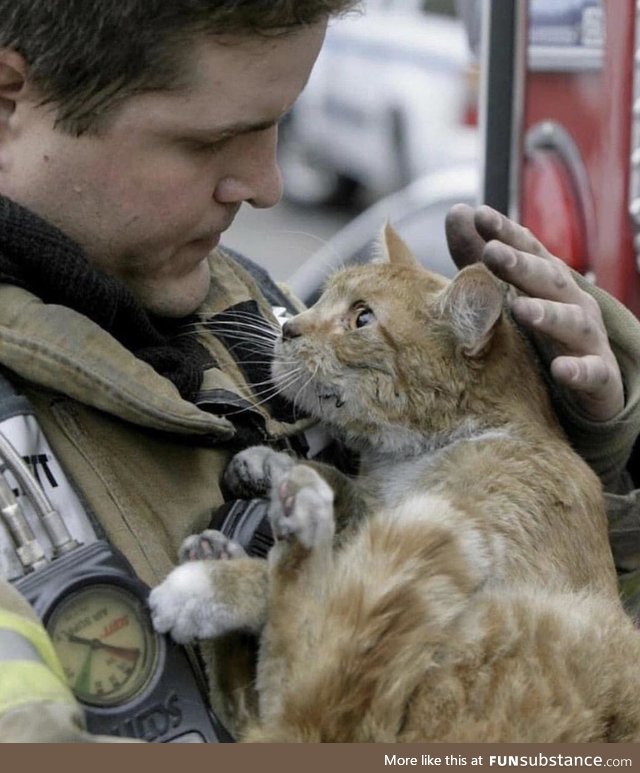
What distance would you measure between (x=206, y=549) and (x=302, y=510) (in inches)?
7.0

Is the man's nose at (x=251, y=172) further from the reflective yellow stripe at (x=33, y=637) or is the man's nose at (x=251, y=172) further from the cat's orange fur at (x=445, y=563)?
the reflective yellow stripe at (x=33, y=637)

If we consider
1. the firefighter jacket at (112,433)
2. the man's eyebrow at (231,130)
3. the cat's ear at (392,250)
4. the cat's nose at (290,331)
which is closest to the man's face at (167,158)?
the man's eyebrow at (231,130)

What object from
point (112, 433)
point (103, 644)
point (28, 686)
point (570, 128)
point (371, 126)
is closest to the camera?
point (28, 686)

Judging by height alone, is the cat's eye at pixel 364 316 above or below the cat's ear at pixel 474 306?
below

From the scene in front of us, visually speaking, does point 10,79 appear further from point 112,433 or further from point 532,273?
point 532,273

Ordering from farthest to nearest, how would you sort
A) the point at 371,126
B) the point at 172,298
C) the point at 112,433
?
the point at 371,126, the point at 172,298, the point at 112,433

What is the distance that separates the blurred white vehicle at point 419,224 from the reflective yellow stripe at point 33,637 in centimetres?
295

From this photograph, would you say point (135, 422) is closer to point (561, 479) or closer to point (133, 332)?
point (133, 332)

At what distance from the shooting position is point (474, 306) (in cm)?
242

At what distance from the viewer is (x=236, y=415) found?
2.28 m

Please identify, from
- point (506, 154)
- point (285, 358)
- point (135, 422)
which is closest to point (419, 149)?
point (506, 154)

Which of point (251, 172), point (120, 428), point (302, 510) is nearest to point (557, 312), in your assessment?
point (251, 172)

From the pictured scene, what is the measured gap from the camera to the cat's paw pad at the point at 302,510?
1.91 meters

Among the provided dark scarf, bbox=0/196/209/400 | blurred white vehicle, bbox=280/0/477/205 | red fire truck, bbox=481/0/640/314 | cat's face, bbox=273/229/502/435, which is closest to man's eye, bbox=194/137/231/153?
dark scarf, bbox=0/196/209/400
